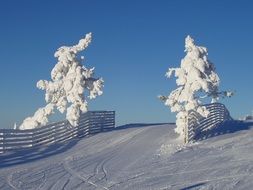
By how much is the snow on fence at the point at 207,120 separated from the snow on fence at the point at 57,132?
702 centimetres

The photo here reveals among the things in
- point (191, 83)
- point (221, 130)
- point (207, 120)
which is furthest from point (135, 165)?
point (207, 120)

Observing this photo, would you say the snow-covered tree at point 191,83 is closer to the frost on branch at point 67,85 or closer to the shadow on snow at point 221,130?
the shadow on snow at point 221,130

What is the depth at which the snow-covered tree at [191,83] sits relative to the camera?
29.1 meters

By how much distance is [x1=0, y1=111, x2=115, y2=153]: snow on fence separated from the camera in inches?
1047

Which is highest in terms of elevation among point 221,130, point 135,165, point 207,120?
point 207,120

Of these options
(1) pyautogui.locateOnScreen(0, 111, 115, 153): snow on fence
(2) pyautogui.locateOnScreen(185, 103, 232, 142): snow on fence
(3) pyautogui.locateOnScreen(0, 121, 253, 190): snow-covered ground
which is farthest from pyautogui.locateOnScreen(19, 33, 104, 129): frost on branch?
(2) pyautogui.locateOnScreen(185, 103, 232, 142): snow on fence

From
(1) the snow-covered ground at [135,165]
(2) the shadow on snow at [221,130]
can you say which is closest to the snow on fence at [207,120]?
(2) the shadow on snow at [221,130]

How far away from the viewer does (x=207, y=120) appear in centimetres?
3559

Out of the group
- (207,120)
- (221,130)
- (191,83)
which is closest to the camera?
(191,83)

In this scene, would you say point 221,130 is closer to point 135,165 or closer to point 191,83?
point 191,83

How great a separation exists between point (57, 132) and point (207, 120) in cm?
998

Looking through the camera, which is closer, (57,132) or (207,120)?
(57,132)

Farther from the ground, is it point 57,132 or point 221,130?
point 221,130

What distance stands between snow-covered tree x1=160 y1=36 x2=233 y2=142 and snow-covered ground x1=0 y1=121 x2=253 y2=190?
1602 mm
